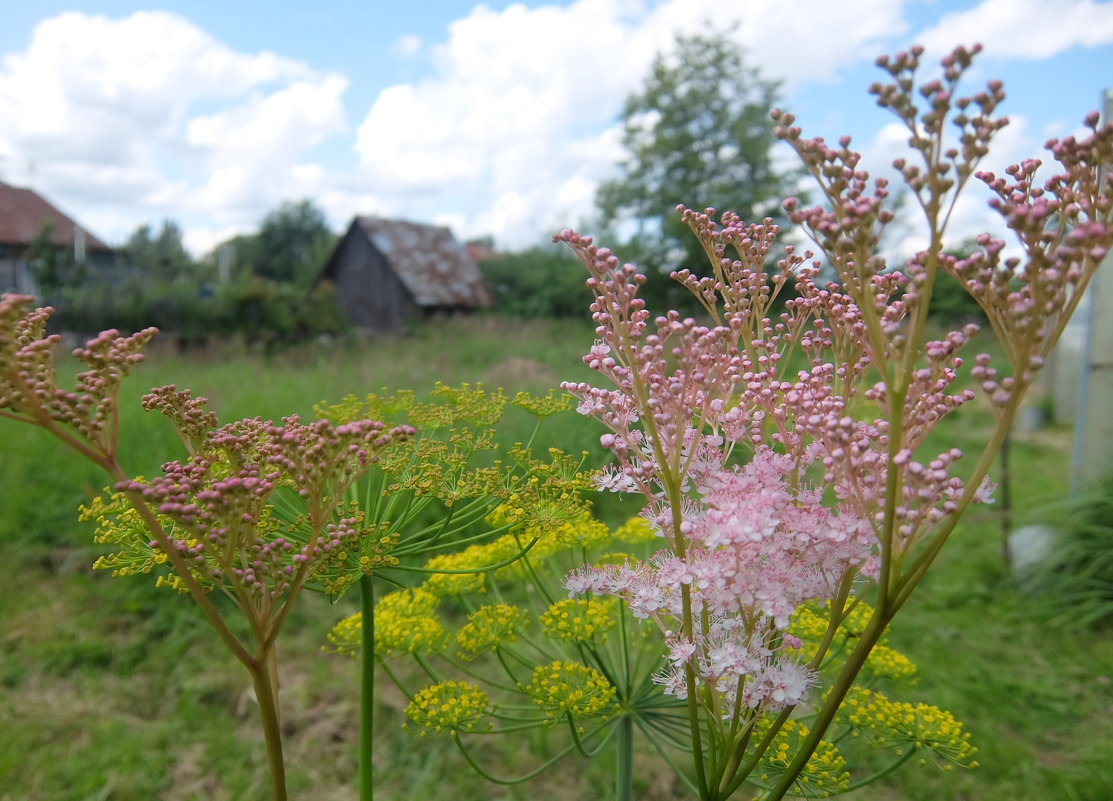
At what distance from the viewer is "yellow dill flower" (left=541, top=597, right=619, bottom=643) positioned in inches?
62.5

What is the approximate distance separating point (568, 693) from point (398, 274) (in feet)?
77.7

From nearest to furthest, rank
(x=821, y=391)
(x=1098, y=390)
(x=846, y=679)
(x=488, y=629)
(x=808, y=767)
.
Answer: (x=846, y=679) < (x=821, y=391) < (x=808, y=767) < (x=488, y=629) < (x=1098, y=390)

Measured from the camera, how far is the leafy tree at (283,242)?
43.8 meters

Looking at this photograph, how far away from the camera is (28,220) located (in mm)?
27203

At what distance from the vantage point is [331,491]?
1.20 metres

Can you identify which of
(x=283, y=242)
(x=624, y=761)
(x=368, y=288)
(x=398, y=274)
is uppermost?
(x=283, y=242)

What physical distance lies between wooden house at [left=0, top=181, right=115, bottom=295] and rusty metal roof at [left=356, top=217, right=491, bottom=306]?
30.4 feet

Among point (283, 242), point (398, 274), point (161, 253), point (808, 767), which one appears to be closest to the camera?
point (808, 767)

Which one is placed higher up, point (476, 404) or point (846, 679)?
point (476, 404)

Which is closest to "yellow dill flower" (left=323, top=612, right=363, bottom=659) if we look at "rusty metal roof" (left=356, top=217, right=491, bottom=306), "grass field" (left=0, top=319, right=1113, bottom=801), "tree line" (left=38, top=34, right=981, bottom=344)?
"grass field" (left=0, top=319, right=1113, bottom=801)

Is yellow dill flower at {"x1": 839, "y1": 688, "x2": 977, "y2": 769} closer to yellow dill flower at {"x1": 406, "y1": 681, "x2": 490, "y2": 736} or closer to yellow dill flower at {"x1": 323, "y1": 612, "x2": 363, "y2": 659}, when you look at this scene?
yellow dill flower at {"x1": 406, "y1": 681, "x2": 490, "y2": 736}

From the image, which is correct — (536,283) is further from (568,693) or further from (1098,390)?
(568,693)

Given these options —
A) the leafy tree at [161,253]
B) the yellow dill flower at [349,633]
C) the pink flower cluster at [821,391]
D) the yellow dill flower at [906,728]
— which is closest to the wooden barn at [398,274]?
the leafy tree at [161,253]

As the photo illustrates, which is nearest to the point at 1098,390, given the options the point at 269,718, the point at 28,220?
the point at 269,718
